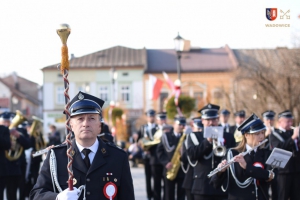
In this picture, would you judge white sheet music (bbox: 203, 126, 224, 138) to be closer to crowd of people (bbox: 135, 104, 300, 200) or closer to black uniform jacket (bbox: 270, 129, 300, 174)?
crowd of people (bbox: 135, 104, 300, 200)

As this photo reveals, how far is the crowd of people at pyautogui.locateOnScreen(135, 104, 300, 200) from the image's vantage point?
8.43 metres

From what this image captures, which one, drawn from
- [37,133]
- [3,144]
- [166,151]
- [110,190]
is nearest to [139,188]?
[37,133]

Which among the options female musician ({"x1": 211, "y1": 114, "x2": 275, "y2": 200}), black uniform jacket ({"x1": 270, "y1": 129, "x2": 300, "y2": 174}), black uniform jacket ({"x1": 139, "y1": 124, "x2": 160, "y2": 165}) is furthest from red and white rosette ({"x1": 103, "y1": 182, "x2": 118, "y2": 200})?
black uniform jacket ({"x1": 139, "y1": 124, "x2": 160, "y2": 165})

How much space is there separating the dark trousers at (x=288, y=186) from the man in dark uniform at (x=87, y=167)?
7276mm

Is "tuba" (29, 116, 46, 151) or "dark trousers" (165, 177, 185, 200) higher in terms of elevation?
"tuba" (29, 116, 46, 151)

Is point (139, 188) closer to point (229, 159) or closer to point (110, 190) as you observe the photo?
point (229, 159)

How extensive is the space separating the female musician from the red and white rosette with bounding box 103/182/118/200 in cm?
301

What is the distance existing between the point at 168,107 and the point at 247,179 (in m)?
19.4

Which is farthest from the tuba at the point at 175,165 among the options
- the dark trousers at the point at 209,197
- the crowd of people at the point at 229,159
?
the dark trousers at the point at 209,197

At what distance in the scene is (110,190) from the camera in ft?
18.2

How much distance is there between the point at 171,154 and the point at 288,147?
11.2 feet

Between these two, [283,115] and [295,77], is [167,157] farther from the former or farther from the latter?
[295,77]

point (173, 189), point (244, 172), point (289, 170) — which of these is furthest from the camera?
point (173, 189)

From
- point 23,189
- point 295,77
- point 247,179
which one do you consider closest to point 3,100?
point 295,77
